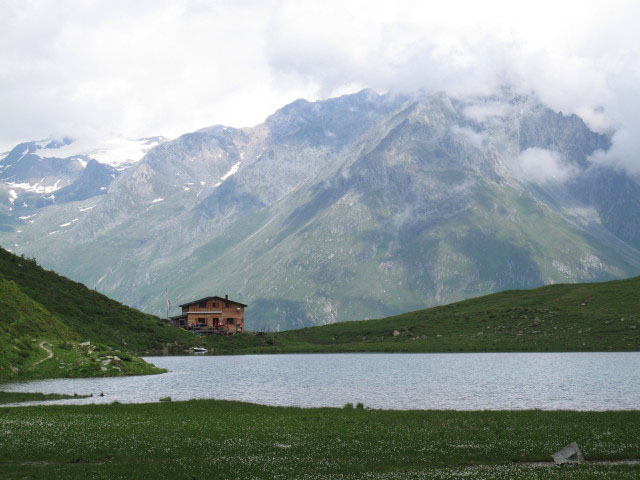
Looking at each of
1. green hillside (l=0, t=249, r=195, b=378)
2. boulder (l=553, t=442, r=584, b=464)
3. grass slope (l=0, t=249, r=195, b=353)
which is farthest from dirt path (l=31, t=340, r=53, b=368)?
boulder (l=553, t=442, r=584, b=464)

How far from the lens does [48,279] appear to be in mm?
154500

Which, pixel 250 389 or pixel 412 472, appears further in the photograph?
pixel 250 389

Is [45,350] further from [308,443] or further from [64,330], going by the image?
[308,443]

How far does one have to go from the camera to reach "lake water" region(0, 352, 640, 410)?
70000mm

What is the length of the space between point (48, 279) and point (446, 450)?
444 feet

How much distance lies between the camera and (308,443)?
42.5m

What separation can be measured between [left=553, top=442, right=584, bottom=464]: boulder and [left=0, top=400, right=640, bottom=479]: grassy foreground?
4.19 feet

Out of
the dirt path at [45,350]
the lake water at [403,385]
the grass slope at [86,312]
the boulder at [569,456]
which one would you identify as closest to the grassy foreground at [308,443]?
the boulder at [569,456]

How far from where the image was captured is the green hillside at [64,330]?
96.5 metres

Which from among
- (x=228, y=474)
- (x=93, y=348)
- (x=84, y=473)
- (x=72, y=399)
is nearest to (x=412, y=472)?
(x=228, y=474)

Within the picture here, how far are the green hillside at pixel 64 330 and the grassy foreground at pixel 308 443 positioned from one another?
4198 centimetres

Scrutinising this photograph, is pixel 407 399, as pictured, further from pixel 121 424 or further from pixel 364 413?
pixel 121 424

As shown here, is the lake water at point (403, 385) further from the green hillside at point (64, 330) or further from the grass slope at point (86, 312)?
the grass slope at point (86, 312)

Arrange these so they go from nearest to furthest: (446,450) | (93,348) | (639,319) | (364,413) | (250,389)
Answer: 1. (446,450)
2. (364,413)
3. (250,389)
4. (93,348)
5. (639,319)
